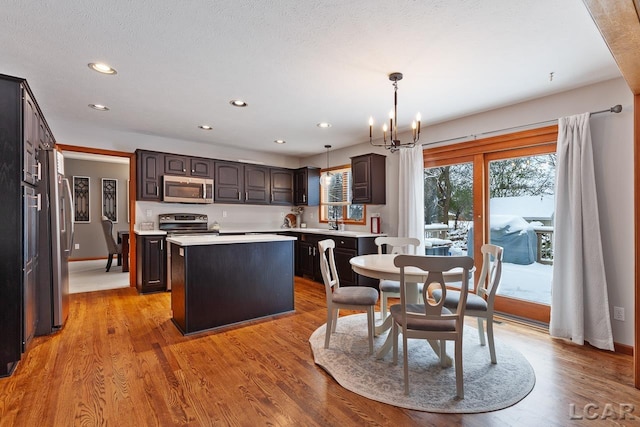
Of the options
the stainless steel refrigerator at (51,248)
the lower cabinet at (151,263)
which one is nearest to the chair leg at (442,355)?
the stainless steel refrigerator at (51,248)

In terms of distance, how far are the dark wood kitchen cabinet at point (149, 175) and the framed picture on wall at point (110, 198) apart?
393 cm

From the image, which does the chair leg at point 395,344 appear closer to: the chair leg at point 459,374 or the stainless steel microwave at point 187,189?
the chair leg at point 459,374

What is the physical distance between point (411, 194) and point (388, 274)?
2.28 meters

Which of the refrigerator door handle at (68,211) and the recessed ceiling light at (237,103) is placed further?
the recessed ceiling light at (237,103)

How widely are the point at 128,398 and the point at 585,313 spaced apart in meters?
3.81

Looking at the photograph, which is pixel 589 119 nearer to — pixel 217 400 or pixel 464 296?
pixel 464 296

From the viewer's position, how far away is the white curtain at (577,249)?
277 centimetres

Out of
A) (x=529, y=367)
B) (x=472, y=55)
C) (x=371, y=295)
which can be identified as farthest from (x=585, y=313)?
(x=472, y=55)

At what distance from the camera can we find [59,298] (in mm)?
3066

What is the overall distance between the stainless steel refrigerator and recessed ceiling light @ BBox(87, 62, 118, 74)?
952mm

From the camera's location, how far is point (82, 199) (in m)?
7.48

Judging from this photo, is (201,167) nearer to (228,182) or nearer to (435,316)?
(228,182)

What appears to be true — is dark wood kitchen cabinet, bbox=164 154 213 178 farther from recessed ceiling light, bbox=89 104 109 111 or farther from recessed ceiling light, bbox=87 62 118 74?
recessed ceiling light, bbox=87 62 118 74

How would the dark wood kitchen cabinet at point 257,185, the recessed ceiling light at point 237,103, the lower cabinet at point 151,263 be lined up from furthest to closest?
the dark wood kitchen cabinet at point 257,185 → the lower cabinet at point 151,263 → the recessed ceiling light at point 237,103
